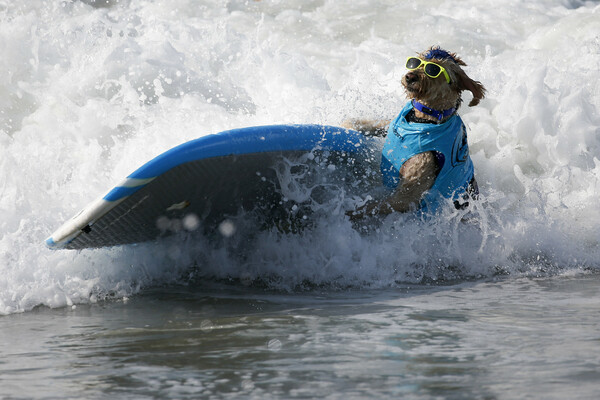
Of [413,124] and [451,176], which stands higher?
[413,124]

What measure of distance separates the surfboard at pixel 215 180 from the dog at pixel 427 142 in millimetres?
232

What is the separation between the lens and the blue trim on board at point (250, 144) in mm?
3918

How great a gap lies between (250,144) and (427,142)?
39.6 inches

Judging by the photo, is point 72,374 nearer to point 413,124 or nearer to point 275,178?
point 275,178

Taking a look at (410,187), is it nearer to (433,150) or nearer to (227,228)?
(433,150)

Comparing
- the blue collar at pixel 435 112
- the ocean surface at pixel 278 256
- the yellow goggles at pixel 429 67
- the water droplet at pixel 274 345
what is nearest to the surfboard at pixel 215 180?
the ocean surface at pixel 278 256

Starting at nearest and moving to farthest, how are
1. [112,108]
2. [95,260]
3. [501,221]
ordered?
1. [95,260]
2. [501,221]
3. [112,108]

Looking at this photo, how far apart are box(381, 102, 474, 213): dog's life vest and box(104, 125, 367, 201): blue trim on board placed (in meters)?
0.24

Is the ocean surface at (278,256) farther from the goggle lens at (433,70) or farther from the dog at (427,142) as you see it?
the goggle lens at (433,70)

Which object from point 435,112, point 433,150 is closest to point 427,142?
point 433,150

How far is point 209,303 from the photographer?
13.3 feet

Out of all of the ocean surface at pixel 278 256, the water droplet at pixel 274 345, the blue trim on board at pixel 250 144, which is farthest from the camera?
the blue trim on board at pixel 250 144

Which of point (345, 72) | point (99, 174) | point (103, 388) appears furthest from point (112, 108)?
point (103, 388)

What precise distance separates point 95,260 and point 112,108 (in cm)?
312
